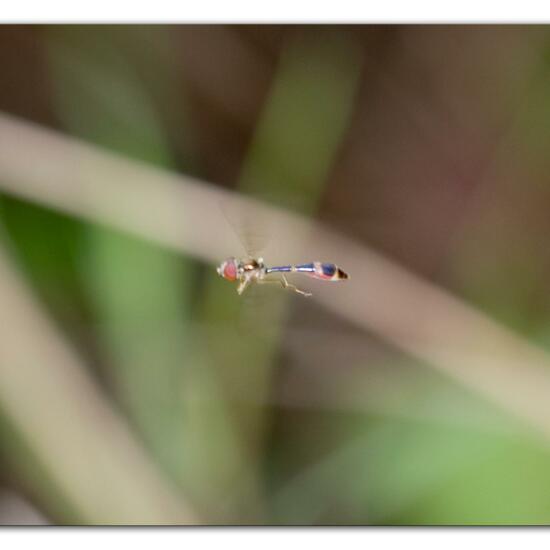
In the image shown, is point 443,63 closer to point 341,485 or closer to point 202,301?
point 202,301

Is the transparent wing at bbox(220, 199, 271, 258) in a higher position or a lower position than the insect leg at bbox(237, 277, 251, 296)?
higher

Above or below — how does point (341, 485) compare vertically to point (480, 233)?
below

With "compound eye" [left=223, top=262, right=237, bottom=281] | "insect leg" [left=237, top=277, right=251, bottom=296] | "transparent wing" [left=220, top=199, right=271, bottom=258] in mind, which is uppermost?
"transparent wing" [left=220, top=199, right=271, bottom=258]

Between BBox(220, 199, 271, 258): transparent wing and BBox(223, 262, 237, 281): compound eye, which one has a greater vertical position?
BBox(220, 199, 271, 258): transparent wing
